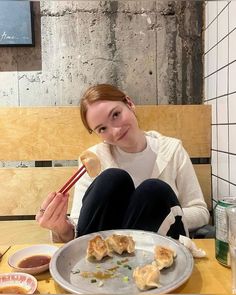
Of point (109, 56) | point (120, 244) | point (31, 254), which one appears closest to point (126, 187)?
point (120, 244)

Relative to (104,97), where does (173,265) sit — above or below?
below

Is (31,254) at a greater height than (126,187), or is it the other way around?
(126,187)

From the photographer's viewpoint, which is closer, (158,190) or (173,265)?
(173,265)

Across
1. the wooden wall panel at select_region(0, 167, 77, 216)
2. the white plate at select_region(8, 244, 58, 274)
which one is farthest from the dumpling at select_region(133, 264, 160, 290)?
the wooden wall panel at select_region(0, 167, 77, 216)

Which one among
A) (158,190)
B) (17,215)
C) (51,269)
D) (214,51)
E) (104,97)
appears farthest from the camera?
(17,215)

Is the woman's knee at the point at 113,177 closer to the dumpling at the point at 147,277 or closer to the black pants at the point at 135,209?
the black pants at the point at 135,209

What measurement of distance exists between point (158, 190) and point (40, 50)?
1188 mm

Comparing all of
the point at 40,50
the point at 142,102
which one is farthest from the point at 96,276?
the point at 40,50

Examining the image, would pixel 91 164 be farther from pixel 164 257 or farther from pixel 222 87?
pixel 222 87

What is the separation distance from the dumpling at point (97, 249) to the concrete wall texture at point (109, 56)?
109 cm

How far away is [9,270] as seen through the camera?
2.36 feet

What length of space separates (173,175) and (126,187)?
14.2 inches

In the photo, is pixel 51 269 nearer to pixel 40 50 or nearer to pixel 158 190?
pixel 158 190

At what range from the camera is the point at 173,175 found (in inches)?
48.8
